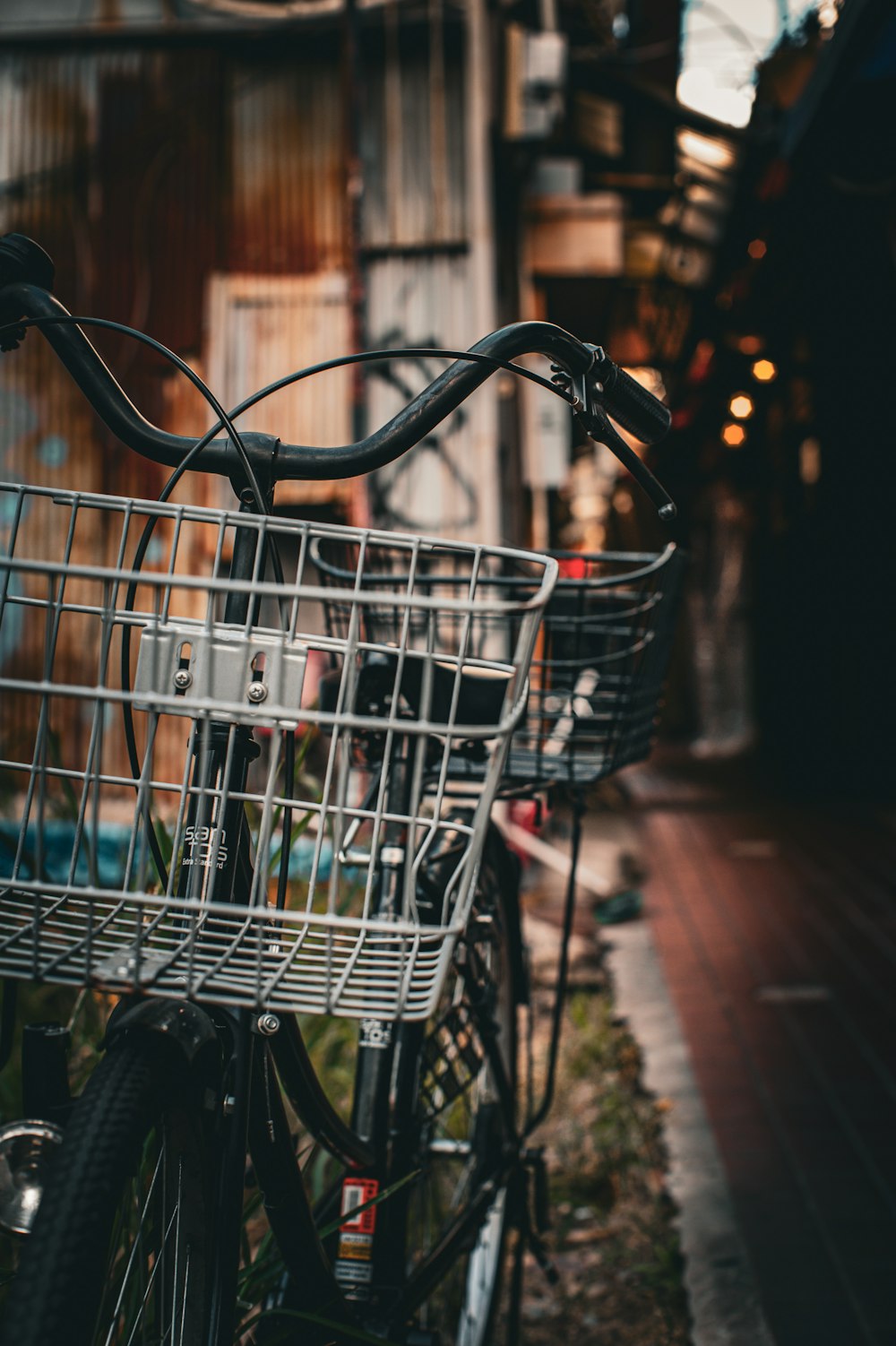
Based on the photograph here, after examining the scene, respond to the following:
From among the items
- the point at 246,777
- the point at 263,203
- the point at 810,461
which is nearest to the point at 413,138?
the point at 263,203

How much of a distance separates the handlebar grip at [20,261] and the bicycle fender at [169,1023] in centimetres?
70

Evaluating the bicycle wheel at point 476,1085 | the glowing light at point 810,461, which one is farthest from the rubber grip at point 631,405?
the glowing light at point 810,461

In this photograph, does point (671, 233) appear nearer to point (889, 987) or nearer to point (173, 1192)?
point (889, 987)

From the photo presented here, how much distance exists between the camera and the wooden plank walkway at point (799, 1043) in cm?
203

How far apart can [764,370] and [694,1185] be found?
21.3 feet

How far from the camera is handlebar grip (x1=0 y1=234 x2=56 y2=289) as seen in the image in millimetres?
1007

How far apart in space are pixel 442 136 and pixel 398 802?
490cm

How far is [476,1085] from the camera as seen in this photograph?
1.85 metres

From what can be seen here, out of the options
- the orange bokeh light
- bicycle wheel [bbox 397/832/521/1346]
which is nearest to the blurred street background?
bicycle wheel [bbox 397/832/521/1346]

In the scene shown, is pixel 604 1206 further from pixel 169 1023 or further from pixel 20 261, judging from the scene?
pixel 20 261

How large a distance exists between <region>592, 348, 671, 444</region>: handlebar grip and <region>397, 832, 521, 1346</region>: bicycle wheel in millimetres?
711

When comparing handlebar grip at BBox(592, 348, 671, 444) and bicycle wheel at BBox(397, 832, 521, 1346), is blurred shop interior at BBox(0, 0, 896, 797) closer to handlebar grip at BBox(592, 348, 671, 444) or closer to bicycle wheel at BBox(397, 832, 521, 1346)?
bicycle wheel at BBox(397, 832, 521, 1346)

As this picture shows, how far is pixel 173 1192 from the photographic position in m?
0.96

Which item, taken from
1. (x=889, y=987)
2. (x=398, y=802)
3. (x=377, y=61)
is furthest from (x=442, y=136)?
(x=398, y=802)
